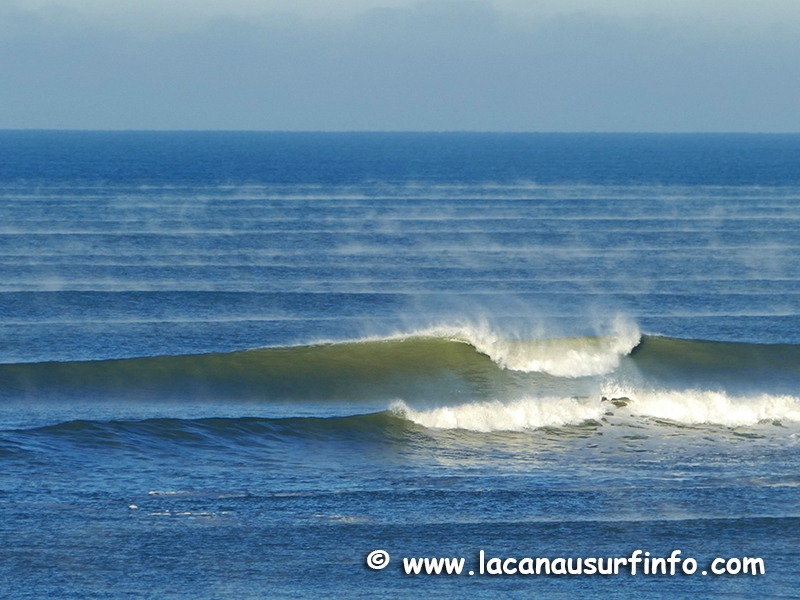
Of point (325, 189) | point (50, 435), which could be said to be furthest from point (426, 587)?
point (325, 189)

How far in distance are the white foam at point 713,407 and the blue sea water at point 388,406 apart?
0.21 ft

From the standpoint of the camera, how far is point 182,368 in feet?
92.6

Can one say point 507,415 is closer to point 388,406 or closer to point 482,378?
point 388,406

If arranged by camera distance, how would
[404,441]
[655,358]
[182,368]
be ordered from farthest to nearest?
[655,358]
[182,368]
[404,441]

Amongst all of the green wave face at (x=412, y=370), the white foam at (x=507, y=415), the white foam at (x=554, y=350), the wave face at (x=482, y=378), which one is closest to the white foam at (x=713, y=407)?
the wave face at (x=482, y=378)

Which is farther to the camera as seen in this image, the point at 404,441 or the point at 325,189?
the point at 325,189

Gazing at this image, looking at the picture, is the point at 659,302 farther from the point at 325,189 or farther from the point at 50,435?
the point at 325,189

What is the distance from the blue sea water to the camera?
15.8m

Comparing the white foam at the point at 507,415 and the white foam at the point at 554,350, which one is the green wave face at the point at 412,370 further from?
the white foam at the point at 507,415

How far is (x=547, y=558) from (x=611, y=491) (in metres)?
3.01

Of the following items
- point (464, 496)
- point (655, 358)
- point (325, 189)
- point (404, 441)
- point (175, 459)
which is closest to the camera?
point (464, 496)

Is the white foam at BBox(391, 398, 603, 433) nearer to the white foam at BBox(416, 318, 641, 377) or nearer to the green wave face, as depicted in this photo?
the green wave face

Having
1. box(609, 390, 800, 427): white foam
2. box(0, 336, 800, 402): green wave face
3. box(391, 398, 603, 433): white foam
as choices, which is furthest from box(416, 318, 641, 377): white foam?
box(391, 398, 603, 433): white foam

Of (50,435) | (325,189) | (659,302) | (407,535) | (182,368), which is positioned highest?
(325,189)
